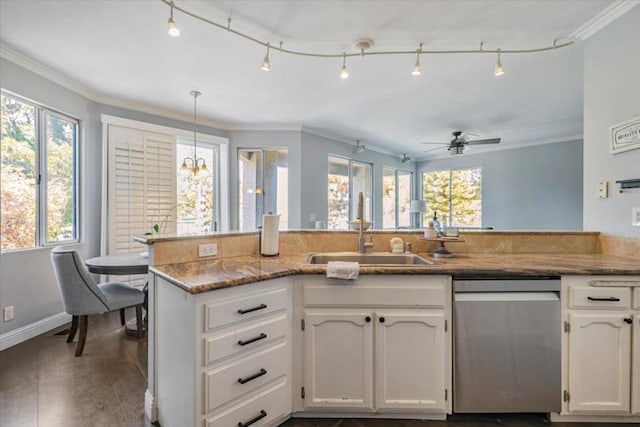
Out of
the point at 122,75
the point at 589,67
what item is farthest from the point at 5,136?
the point at 589,67

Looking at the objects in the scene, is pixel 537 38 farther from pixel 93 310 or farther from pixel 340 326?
pixel 93 310

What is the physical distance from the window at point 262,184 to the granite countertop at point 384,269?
3.04 meters

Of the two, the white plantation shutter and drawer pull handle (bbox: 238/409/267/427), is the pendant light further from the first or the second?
drawer pull handle (bbox: 238/409/267/427)

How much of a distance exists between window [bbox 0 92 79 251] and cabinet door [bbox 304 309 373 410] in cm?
300

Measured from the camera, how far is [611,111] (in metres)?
2.07

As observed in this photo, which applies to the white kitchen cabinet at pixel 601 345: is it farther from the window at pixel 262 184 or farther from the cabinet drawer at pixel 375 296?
the window at pixel 262 184

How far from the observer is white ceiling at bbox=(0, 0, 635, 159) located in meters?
2.06

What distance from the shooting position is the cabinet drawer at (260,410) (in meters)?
1.39

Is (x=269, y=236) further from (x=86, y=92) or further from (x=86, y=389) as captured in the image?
(x=86, y=92)

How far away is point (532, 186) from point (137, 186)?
23.3 ft

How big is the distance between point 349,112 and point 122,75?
2.80 meters

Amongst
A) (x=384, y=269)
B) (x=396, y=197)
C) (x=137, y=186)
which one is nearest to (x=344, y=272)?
(x=384, y=269)

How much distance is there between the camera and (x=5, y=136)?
107 inches

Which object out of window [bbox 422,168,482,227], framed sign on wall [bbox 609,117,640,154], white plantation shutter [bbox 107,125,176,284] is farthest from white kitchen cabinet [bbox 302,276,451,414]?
window [bbox 422,168,482,227]
